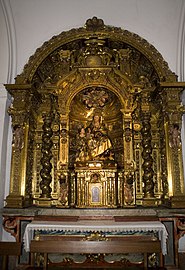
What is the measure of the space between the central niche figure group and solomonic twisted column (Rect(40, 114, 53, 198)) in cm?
82

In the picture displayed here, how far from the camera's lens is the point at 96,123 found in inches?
319

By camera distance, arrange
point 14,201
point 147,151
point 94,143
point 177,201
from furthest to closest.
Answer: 1. point 94,143
2. point 147,151
3. point 14,201
4. point 177,201

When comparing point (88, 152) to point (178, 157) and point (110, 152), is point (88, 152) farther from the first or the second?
point (178, 157)

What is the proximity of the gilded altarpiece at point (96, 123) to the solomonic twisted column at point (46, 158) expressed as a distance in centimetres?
3

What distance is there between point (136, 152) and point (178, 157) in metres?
1.36

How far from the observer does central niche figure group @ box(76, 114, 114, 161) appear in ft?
25.6

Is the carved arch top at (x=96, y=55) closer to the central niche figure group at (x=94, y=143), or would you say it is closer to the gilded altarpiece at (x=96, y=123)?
the gilded altarpiece at (x=96, y=123)

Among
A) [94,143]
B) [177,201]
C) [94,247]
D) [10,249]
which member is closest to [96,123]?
[94,143]

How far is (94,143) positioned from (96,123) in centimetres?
62

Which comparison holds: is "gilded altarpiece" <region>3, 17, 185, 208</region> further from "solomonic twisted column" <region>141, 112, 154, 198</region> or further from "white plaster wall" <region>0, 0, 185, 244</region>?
"white plaster wall" <region>0, 0, 185, 244</region>

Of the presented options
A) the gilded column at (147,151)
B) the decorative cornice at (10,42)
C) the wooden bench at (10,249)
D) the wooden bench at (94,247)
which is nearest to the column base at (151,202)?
the gilded column at (147,151)

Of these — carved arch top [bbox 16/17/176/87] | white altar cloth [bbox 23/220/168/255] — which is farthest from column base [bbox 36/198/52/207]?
carved arch top [bbox 16/17/176/87]

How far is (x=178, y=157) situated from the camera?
666 cm

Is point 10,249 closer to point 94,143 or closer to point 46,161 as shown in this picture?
point 46,161
